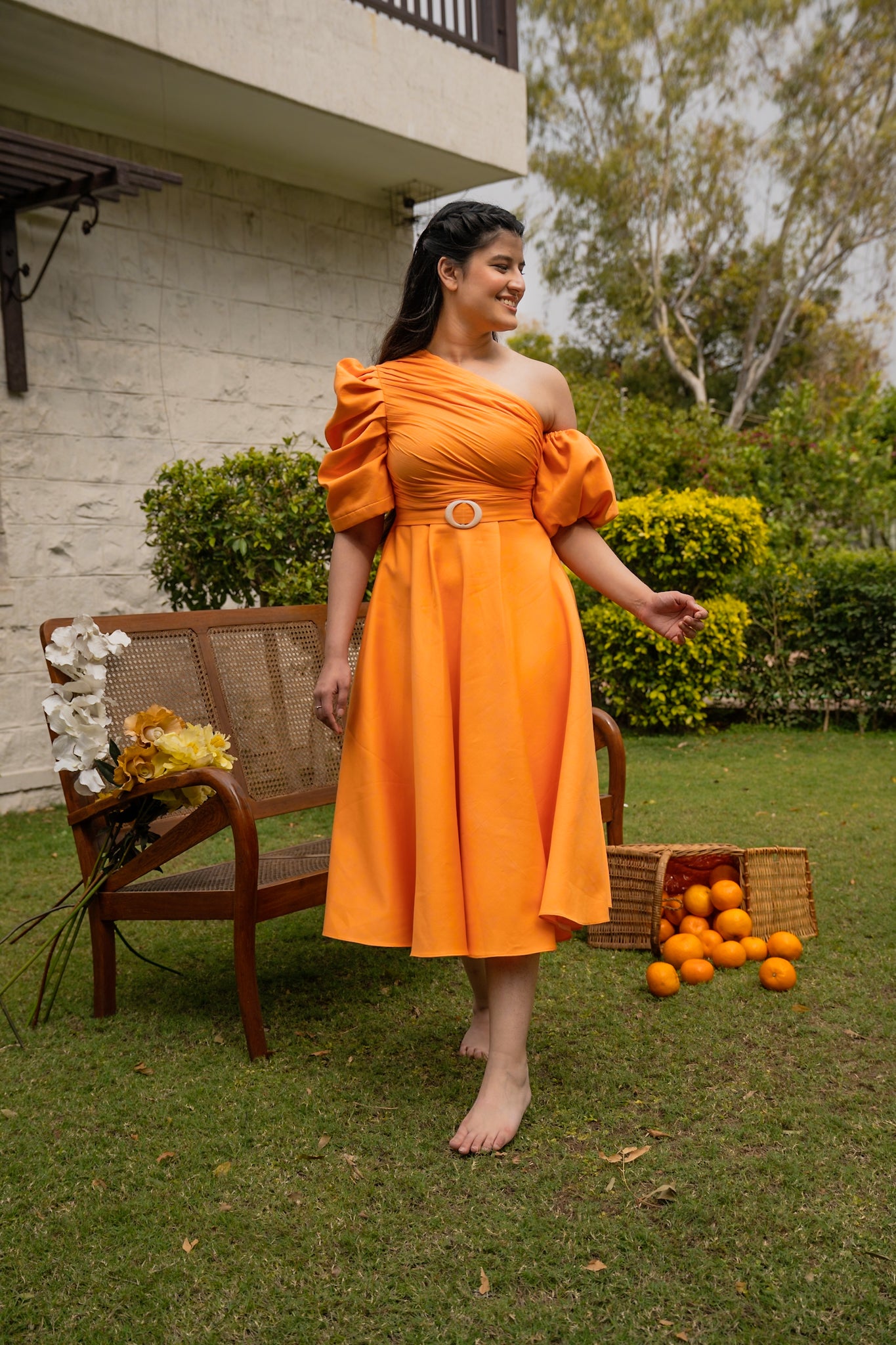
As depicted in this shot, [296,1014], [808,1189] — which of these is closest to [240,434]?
[296,1014]

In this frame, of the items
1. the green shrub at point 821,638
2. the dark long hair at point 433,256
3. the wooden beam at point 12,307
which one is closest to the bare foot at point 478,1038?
the dark long hair at point 433,256

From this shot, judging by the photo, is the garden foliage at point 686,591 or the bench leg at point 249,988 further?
the garden foliage at point 686,591

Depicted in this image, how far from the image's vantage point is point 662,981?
3.18 metres

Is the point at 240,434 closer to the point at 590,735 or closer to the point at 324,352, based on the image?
the point at 324,352

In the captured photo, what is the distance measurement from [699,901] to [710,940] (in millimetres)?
149

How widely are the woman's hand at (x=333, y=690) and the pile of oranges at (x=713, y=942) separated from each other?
4.22ft

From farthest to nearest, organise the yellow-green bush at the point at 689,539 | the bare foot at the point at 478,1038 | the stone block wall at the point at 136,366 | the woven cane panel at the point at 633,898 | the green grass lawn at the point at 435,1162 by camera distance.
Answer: the yellow-green bush at the point at 689,539 → the stone block wall at the point at 136,366 → the woven cane panel at the point at 633,898 → the bare foot at the point at 478,1038 → the green grass lawn at the point at 435,1162

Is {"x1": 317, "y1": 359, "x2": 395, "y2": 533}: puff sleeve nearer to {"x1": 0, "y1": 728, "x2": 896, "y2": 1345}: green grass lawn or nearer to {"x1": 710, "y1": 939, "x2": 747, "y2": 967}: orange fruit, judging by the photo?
{"x1": 0, "y1": 728, "x2": 896, "y2": 1345}: green grass lawn

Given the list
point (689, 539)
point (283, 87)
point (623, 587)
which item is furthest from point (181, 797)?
point (689, 539)

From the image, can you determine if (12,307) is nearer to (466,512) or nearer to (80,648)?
(80,648)

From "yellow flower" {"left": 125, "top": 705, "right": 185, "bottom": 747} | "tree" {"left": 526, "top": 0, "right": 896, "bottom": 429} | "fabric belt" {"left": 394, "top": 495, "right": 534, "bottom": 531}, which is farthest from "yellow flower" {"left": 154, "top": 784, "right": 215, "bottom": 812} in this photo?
"tree" {"left": 526, "top": 0, "right": 896, "bottom": 429}

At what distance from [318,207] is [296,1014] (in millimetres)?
6296

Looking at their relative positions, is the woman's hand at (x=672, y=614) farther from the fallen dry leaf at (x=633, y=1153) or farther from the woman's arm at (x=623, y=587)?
the fallen dry leaf at (x=633, y=1153)

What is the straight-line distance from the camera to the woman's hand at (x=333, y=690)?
2.58m
